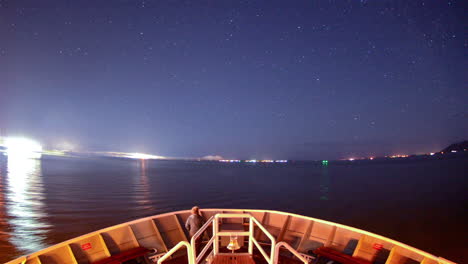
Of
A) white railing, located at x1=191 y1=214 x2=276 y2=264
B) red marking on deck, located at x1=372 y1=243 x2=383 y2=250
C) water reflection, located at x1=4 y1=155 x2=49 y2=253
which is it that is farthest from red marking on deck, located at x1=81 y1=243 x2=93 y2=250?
water reflection, located at x1=4 y1=155 x2=49 y2=253

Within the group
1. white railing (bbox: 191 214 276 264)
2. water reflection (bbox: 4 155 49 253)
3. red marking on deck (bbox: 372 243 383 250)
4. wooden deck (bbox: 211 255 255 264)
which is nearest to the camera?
white railing (bbox: 191 214 276 264)

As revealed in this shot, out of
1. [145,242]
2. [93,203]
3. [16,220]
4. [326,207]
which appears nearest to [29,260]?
[145,242]

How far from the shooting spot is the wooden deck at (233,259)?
4.84m

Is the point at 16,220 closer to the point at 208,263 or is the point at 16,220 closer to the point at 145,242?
the point at 145,242

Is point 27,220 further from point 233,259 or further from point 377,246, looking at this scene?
point 377,246

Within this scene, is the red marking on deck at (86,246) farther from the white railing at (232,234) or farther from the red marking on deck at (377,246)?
the red marking on deck at (377,246)

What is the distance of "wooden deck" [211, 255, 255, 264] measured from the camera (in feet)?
15.9

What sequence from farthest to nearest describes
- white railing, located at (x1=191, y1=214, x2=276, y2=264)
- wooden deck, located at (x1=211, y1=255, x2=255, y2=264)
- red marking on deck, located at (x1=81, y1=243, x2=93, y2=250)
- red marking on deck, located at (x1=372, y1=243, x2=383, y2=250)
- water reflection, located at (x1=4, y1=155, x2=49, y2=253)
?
water reflection, located at (x1=4, y1=155, x2=49, y2=253)
red marking on deck, located at (x1=372, y1=243, x2=383, y2=250)
red marking on deck, located at (x1=81, y1=243, x2=93, y2=250)
wooden deck, located at (x1=211, y1=255, x2=255, y2=264)
white railing, located at (x1=191, y1=214, x2=276, y2=264)

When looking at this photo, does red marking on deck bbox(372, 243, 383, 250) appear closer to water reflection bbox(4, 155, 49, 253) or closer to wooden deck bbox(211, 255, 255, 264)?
wooden deck bbox(211, 255, 255, 264)

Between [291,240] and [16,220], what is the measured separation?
64.9ft

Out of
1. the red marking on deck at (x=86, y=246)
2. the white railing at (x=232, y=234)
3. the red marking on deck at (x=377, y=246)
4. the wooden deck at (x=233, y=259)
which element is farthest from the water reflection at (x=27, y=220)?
the red marking on deck at (x=377, y=246)

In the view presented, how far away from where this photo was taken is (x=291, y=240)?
720 cm

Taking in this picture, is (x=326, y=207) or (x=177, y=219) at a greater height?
(x=177, y=219)

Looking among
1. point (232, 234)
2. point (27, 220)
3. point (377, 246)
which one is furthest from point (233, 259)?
point (27, 220)
